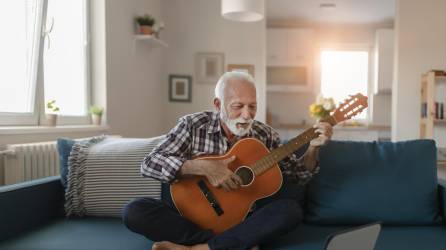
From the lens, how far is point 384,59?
5582mm

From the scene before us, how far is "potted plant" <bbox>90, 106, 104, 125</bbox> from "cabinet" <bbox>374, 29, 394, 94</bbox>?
14.1 ft

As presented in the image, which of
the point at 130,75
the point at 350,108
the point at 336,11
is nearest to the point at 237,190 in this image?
the point at 350,108

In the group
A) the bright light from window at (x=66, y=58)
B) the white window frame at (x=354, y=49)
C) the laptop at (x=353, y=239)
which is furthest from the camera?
the white window frame at (x=354, y=49)

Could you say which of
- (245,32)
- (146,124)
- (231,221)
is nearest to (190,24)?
(245,32)

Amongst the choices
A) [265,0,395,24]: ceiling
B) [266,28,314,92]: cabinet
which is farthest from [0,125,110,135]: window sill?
[266,28,314,92]: cabinet

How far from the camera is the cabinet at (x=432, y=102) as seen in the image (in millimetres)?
3840

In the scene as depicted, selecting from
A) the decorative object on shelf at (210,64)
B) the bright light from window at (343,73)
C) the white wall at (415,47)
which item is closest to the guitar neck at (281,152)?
the decorative object on shelf at (210,64)

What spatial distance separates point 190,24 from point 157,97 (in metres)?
0.93

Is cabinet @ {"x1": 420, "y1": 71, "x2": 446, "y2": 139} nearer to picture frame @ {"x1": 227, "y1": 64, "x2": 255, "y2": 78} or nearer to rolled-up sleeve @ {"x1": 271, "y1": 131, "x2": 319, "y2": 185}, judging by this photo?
picture frame @ {"x1": 227, "y1": 64, "x2": 255, "y2": 78}

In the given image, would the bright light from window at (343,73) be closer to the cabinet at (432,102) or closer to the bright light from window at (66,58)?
the cabinet at (432,102)

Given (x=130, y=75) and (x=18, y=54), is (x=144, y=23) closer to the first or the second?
(x=130, y=75)

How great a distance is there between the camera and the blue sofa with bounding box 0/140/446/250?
1451 millimetres

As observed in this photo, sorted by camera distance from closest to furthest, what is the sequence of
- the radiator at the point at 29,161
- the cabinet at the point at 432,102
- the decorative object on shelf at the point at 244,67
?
the radiator at the point at 29,161, the cabinet at the point at 432,102, the decorative object on shelf at the point at 244,67

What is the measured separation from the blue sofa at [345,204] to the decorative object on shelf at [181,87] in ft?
8.61
